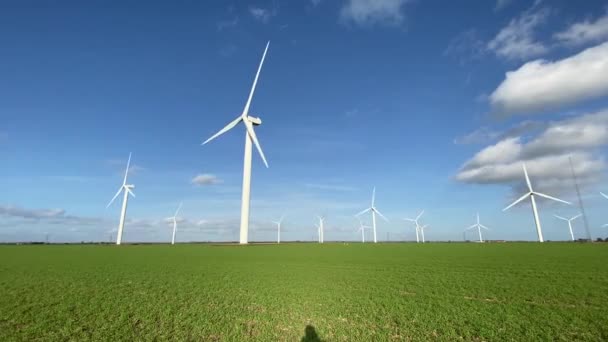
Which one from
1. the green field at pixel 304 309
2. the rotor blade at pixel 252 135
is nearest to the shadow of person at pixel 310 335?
the green field at pixel 304 309

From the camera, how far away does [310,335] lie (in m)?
13.5

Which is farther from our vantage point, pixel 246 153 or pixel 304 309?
pixel 246 153

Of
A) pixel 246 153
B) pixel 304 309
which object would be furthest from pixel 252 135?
pixel 304 309

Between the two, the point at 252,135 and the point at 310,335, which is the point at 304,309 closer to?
the point at 310,335

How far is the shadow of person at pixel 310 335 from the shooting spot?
12977mm

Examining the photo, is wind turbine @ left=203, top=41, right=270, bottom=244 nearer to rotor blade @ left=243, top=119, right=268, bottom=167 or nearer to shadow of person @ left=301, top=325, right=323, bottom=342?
rotor blade @ left=243, top=119, right=268, bottom=167

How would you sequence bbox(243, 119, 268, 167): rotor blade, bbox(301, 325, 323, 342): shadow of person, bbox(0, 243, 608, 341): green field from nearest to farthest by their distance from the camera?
bbox(301, 325, 323, 342): shadow of person
bbox(0, 243, 608, 341): green field
bbox(243, 119, 268, 167): rotor blade

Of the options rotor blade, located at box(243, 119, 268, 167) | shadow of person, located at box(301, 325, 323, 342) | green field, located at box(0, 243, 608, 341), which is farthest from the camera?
rotor blade, located at box(243, 119, 268, 167)

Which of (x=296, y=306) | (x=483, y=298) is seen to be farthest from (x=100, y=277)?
(x=483, y=298)

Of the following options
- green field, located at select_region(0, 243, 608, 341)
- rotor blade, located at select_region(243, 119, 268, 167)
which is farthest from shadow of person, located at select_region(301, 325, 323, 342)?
rotor blade, located at select_region(243, 119, 268, 167)

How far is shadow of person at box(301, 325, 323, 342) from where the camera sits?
13.0m

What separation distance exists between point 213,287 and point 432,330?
15.2m

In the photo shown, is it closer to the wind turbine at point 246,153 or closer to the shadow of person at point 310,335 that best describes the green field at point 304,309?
the shadow of person at point 310,335

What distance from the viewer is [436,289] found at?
74.8 feet
